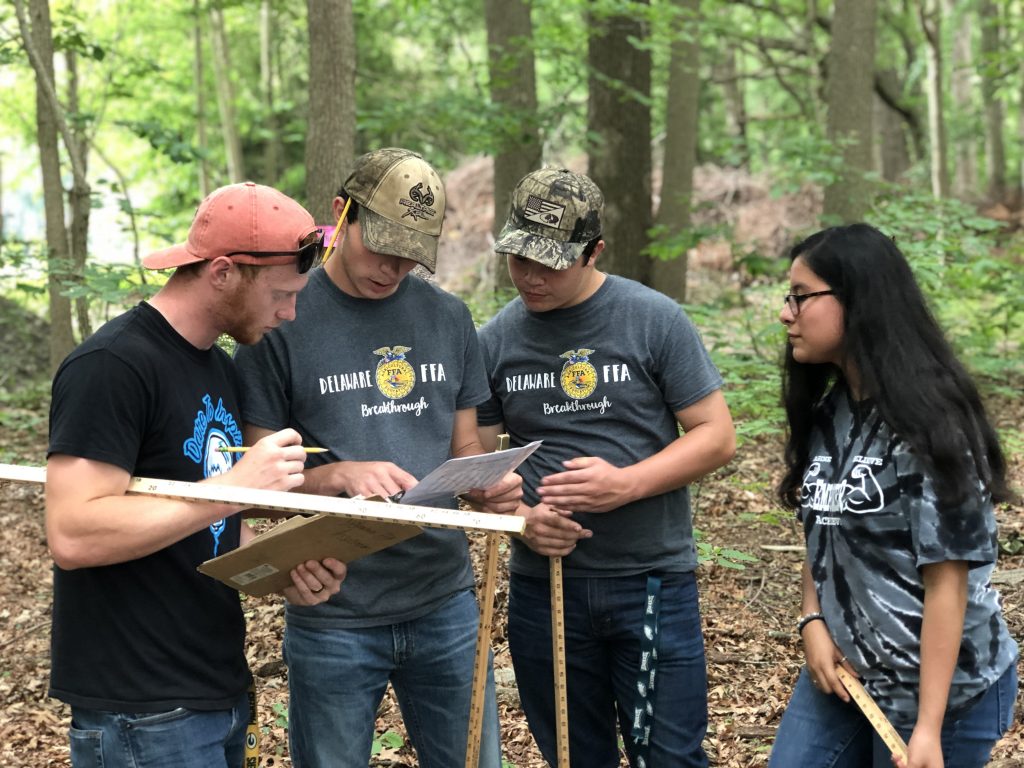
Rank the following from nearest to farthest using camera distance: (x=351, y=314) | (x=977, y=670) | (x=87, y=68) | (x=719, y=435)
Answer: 1. (x=977, y=670)
2. (x=351, y=314)
3. (x=719, y=435)
4. (x=87, y=68)

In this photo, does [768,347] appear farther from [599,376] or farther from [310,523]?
[310,523]

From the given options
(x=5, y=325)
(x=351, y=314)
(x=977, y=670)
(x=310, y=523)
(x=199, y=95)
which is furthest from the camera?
(x=199, y=95)

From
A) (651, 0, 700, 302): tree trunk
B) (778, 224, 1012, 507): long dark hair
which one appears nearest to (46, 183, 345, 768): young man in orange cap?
(778, 224, 1012, 507): long dark hair

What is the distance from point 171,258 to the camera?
2.60 m

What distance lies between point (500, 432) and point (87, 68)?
16.7 m

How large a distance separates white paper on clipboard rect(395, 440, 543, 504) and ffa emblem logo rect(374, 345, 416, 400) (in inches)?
15.1

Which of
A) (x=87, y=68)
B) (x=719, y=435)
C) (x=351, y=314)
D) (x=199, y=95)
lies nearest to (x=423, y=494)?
(x=351, y=314)

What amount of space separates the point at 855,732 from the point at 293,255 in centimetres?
188

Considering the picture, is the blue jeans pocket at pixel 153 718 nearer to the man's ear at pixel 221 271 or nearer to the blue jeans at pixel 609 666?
the man's ear at pixel 221 271

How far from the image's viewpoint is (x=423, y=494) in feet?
8.83

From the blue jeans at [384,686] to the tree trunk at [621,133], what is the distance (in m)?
7.49

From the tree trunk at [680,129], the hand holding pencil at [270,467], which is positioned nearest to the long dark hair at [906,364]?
the hand holding pencil at [270,467]

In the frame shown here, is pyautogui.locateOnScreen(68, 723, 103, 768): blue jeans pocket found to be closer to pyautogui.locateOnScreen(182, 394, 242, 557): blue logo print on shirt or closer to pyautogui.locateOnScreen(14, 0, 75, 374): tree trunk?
pyautogui.locateOnScreen(182, 394, 242, 557): blue logo print on shirt

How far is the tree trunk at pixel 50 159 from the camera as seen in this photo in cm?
860
